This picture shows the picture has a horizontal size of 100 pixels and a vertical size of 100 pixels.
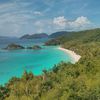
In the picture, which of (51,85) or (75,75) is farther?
→ (75,75)

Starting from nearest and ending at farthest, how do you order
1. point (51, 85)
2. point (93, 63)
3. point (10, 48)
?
point (51, 85), point (93, 63), point (10, 48)

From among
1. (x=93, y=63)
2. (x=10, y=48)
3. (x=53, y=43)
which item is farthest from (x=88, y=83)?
(x=53, y=43)

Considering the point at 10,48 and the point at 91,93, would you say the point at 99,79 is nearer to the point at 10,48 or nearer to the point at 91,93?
the point at 91,93

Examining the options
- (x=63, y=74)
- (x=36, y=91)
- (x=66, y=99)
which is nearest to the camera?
(x=66, y=99)

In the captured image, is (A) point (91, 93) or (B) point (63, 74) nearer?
(A) point (91, 93)

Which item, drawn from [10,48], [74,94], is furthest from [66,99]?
[10,48]

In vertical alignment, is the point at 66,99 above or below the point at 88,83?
below

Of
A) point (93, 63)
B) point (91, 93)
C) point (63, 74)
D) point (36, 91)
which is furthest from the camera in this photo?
point (93, 63)

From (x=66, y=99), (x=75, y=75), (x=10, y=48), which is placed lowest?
(x=66, y=99)

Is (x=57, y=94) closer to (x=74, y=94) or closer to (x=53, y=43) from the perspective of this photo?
(x=74, y=94)
